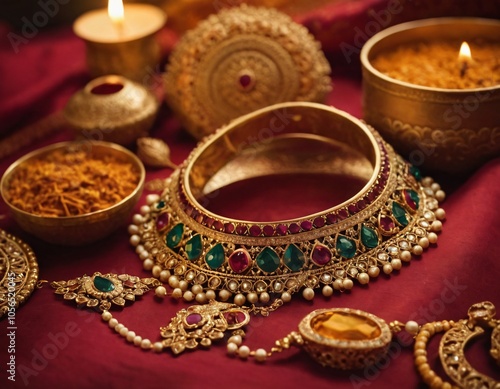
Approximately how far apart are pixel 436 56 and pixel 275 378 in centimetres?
87

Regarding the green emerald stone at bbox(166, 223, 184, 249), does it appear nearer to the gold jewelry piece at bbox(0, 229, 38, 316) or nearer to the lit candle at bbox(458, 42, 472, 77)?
the gold jewelry piece at bbox(0, 229, 38, 316)

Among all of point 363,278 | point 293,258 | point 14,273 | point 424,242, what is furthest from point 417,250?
point 14,273

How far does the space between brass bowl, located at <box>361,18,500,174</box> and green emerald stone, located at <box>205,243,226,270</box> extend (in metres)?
0.47

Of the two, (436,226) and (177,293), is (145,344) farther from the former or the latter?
(436,226)

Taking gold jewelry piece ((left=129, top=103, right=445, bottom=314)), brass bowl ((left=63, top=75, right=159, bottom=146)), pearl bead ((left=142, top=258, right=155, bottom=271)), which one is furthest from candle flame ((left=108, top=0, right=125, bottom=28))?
pearl bead ((left=142, top=258, right=155, bottom=271))

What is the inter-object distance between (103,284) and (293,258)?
0.34 metres

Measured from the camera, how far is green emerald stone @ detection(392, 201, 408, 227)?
1.27m

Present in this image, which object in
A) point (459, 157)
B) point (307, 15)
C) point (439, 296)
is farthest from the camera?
point (307, 15)

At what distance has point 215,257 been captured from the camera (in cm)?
121

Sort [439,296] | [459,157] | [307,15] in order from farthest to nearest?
[307,15] → [459,157] → [439,296]

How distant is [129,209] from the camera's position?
133 centimetres

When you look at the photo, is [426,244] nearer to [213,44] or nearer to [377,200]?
[377,200]

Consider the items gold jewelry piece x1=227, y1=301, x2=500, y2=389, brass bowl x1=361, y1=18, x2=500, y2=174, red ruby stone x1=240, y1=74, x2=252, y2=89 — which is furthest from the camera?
red ruby stone x1=240, y1=74, x2=252, y2=89

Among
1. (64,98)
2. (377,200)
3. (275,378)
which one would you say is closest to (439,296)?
(377,200)
